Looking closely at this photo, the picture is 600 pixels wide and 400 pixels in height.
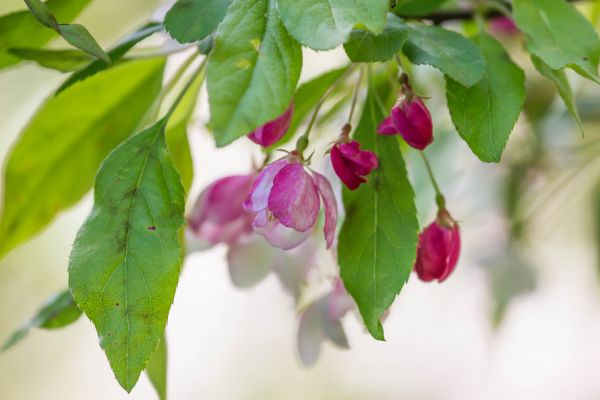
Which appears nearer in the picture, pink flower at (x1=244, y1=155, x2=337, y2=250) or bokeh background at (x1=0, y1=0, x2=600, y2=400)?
pink flower at (x1=244, y1=155, x2=337, y2=250)

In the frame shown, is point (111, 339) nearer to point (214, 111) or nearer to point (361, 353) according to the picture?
point (214, 111)

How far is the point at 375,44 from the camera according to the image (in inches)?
14.6

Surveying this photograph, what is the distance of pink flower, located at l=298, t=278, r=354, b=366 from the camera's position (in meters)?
0.60

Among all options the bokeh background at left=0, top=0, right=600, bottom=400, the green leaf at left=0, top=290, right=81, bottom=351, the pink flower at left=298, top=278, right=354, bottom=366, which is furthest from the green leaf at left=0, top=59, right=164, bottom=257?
the bokeh background at left=0, top=0, right=600, bottom=400

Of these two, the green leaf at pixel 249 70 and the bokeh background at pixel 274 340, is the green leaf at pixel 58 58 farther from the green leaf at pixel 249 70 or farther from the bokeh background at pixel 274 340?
the bokeh background at pixel 274 340

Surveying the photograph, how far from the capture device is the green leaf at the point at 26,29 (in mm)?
487

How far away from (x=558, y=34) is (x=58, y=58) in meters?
0.26

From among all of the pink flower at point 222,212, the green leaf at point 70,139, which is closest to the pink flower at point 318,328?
the pink flower at point 222,212

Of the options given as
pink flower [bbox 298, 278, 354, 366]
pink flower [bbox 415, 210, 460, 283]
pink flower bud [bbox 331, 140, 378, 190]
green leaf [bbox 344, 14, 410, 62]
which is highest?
green leaf [bbox 344, 14, 410, 62]

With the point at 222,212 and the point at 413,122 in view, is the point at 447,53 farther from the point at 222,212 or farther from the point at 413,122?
the point at 222,212

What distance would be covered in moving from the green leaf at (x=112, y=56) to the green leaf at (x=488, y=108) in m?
0.17

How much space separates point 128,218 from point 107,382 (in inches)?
63.4

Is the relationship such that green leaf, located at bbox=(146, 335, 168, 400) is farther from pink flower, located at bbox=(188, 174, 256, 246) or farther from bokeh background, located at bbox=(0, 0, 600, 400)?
bokeh background, located at bbox=(0, 0, 600, 400)

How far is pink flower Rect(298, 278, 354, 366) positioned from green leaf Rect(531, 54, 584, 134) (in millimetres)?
218
